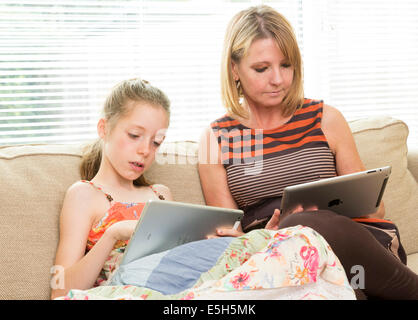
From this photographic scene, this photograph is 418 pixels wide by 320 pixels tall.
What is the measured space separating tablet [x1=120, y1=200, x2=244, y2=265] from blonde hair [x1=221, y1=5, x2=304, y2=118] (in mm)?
586

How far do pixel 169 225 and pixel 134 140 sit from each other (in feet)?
1.28

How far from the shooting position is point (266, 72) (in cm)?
166

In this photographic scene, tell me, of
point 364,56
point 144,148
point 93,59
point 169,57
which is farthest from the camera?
point 364,56

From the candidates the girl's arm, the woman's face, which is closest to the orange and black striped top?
the woman's face

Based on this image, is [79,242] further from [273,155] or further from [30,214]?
[273,155]

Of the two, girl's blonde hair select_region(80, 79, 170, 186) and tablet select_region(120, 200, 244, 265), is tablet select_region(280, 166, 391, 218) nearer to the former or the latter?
tablet select_region(120, 200, 244, 265)

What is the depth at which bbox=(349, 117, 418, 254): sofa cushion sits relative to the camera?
1833mm

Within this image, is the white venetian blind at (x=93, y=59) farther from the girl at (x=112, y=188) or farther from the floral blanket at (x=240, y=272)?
the floral blanket at (x=240, y=272)

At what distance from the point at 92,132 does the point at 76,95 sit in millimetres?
172

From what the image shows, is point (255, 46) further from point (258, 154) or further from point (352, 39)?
point (352, 39)

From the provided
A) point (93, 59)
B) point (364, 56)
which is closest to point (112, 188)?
point (93, 59)

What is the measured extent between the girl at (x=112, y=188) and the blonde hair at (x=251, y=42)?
294 mm

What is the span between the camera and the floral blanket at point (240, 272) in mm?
930

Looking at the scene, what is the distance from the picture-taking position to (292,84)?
67.2 inches
